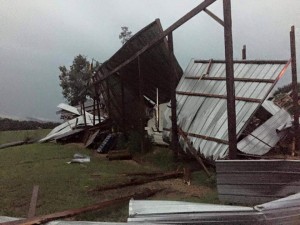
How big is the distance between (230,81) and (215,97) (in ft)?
6.86

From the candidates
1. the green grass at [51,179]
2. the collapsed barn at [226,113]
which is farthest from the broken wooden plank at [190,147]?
the green grass at [51,179]

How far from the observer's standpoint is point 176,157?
10.7 m

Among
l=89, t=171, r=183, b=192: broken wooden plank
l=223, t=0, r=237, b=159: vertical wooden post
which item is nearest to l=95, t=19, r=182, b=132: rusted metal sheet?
l=223, t=0, r=237, b=159: vertical wooden post

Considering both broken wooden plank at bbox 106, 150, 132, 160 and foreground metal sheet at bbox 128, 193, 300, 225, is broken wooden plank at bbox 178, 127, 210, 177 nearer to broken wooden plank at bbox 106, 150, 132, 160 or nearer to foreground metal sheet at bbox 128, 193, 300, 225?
broken wooden plank at bbox 106, 150, 132, 160

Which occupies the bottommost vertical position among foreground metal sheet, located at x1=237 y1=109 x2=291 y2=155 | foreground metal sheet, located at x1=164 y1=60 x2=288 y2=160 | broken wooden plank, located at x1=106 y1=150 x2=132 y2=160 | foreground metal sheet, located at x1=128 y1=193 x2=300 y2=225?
broken wooden plank, located at x1=106 y1=150 x2=132 y2=160

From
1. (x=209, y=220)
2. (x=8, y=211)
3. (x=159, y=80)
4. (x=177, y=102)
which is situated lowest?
(x=8, y=211)

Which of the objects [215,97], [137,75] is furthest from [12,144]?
[215,97]

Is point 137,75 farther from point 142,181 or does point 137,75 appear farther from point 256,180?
point 256,180

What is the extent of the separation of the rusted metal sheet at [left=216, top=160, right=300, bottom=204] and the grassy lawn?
47 centimetres

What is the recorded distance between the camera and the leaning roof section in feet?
29.2

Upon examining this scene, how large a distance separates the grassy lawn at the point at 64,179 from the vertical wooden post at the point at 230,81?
0.91 metres

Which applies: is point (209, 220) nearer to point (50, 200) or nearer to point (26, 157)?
point (50, 200)

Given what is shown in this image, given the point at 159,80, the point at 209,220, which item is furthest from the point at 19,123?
the point at 209,220

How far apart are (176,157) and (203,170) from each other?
4.08 ft
